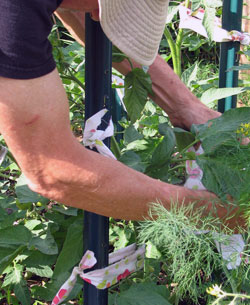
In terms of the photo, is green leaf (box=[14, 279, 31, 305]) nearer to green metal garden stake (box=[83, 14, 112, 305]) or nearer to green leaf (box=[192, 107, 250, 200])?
green metal garden stake (box=[83, 14, 112, 305])

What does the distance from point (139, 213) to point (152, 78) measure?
0.58m

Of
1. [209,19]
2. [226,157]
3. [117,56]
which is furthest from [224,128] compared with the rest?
[209,19]

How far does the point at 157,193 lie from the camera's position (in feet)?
3.47

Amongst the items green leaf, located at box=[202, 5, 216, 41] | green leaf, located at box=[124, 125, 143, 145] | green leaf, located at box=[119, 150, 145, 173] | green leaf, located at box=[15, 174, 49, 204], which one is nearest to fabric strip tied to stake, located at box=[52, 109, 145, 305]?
green leaf, located at box=[119, 150, 145, 173]

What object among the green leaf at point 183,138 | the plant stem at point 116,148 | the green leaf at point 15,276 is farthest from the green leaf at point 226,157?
the green leaf at point 15,276

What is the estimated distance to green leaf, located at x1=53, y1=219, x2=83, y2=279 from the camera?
136cm

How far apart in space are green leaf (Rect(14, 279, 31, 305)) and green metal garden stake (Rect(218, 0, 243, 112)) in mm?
861

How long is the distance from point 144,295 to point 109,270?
0.33 ft

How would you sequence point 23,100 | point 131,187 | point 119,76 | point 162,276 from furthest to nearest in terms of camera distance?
1. point 119,76
2. point 162,276
3. point 131,187
4. point 23,100

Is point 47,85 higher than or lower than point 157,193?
higher

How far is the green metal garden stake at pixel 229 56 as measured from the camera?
1.79 meters

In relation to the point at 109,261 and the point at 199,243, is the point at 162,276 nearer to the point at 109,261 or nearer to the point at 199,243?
the point at 109,261

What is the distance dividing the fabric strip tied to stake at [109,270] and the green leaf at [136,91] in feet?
1.17

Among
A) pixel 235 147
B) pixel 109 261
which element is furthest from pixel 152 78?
pixel 109 261
